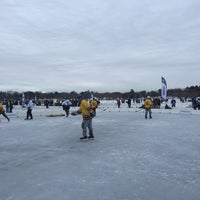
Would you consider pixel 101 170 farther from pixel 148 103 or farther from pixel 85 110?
pixel 148 103

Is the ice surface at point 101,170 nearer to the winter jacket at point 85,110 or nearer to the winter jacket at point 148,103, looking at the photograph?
the winter jacket at point 85,110

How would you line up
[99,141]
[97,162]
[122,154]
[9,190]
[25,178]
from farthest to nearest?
[99,141] → [122,154] → [97,162] → [25,178] → [9,190]

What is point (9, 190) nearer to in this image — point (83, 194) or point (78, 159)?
point (83, 194)

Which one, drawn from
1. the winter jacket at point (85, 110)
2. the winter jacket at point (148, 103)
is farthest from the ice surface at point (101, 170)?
the winter jacket at point (148, 103)

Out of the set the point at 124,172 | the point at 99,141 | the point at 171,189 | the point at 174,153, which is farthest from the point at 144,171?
the point at 99,141

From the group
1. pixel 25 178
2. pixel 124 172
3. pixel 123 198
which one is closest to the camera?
pixel 123 198

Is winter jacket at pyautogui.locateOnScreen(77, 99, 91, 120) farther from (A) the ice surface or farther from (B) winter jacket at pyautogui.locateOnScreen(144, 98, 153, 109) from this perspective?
(B) winter jacket at pyautogui.locateOnScreen(144, 98, 153, 109)

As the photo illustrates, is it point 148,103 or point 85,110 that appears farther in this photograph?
point 148,103

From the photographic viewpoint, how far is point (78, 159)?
7.12 m

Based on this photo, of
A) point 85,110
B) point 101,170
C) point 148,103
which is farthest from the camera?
point 148,103

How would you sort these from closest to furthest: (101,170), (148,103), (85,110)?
(101,170), (85,110), (148,103)

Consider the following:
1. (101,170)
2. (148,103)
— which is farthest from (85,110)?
(148,103)

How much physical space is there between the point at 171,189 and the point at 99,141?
5297 mm

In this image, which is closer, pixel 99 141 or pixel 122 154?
pixel 122 154
